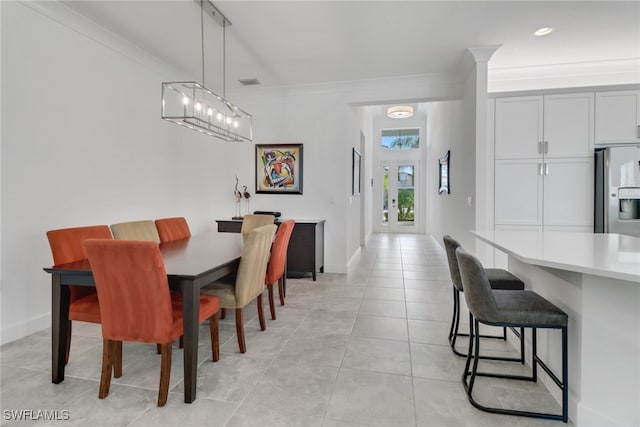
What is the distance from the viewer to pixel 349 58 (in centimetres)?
384

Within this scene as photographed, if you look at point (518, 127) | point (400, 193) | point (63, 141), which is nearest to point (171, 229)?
point (63, 141)

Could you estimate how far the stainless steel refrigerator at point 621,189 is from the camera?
3.38 metres

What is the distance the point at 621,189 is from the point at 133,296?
459 cm

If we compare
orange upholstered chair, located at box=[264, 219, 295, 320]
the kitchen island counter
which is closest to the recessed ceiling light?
the kitchen island counter

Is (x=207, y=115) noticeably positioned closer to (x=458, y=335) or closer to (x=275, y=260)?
(x=275, y=260)

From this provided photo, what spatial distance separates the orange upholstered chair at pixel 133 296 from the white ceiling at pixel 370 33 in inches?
90.6

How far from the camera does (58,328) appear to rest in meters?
1.93

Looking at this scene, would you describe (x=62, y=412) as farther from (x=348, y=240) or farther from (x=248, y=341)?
(x=348, y=240)

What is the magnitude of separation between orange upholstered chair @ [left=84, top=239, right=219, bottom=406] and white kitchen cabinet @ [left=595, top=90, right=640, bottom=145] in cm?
455

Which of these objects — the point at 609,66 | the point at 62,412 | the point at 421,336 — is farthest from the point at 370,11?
the point at 62,412

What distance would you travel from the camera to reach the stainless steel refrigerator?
3379 mm

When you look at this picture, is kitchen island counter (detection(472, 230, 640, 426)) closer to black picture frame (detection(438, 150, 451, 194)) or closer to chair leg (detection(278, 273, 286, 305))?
chair leg (detection(278, 273, 286, 305))

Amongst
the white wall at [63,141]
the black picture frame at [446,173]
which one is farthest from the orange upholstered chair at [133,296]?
the black picture frame at [446,173]

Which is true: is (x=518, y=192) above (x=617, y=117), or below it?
below
